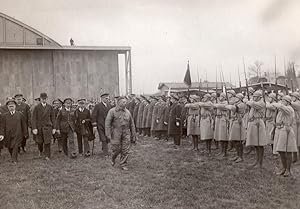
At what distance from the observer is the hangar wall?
2212cm

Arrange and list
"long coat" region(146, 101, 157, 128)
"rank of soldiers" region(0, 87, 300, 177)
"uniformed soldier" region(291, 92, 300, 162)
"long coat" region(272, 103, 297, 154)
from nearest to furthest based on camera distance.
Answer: "long coat" region(272, 103, 297, 154), "rank of soldiers" region(0, 87, 300, 177), "uniformed soldier" region(291, 92, 300, 162), "long coat" region(146, 101, 157, 128)

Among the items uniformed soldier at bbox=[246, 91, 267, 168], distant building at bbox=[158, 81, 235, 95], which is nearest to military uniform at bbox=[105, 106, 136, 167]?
uniformed soldier at bbox=[246, 91, 267, 168]

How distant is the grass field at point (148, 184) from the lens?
22.6 ft

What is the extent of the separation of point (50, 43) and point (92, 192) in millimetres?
16720

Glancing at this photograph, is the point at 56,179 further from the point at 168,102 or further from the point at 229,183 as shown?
the point at 168,102

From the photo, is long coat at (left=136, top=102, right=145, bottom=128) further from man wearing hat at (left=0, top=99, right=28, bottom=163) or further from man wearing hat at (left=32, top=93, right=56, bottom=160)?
man wearing hat at (left=0, top=99, right=28, bottom=163)

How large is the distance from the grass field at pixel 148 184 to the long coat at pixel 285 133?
673 mm

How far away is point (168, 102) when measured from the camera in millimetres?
15539

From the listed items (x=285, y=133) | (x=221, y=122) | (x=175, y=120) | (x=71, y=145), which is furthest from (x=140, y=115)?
(x=285, y=133)

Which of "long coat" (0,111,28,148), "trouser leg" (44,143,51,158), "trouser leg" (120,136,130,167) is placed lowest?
"trouser leg" (44,143,51,158)

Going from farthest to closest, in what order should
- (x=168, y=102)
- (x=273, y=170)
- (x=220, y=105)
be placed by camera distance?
(x=168, y=102) < (x=220, y=105) < (x=273, y=170)

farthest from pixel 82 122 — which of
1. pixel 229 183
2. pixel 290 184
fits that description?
pixel 290 184

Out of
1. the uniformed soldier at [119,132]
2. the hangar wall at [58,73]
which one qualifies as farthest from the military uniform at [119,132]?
the hangar wall at [58,73]

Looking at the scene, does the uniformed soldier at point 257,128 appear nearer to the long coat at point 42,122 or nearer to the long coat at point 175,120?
the long coat at point 175,120
